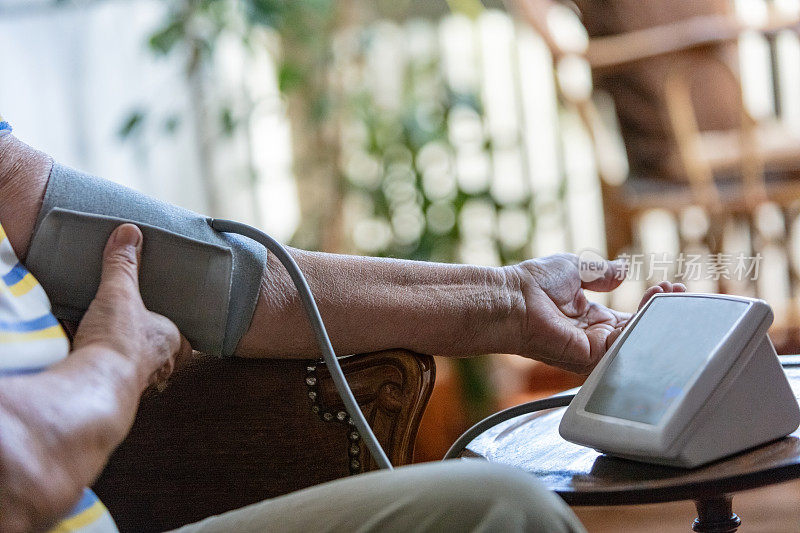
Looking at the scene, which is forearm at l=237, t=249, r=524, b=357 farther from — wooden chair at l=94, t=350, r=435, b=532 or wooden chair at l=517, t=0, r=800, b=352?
wooden chair at l=517, t=0, r=800, b=352

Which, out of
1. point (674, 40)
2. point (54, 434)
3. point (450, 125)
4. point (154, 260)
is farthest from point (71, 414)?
point (450, 125)

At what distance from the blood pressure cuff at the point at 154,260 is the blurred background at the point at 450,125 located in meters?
1.44

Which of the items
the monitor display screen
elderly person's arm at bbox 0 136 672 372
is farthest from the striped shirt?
the monitor display screen

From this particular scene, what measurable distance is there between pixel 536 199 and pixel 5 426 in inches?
87.0

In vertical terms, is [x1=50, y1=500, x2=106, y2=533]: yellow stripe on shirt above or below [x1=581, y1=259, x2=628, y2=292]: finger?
below

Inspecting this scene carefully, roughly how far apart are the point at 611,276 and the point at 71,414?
0.61 metres

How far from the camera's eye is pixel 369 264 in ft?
3.30

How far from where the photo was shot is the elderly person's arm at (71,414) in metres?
0.59

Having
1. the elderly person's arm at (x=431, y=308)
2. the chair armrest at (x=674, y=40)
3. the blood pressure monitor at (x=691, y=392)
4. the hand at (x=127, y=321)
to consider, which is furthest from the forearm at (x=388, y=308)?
the chair armrest at (x=674, y=40)

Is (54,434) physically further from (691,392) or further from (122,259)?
(691,392)

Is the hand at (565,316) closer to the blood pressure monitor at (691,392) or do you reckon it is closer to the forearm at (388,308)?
the forearm at (388,308)

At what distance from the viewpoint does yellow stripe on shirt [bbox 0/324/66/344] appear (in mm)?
718

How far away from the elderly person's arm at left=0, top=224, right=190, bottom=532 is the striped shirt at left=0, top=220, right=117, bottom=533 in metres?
0.03

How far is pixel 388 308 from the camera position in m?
0.97
